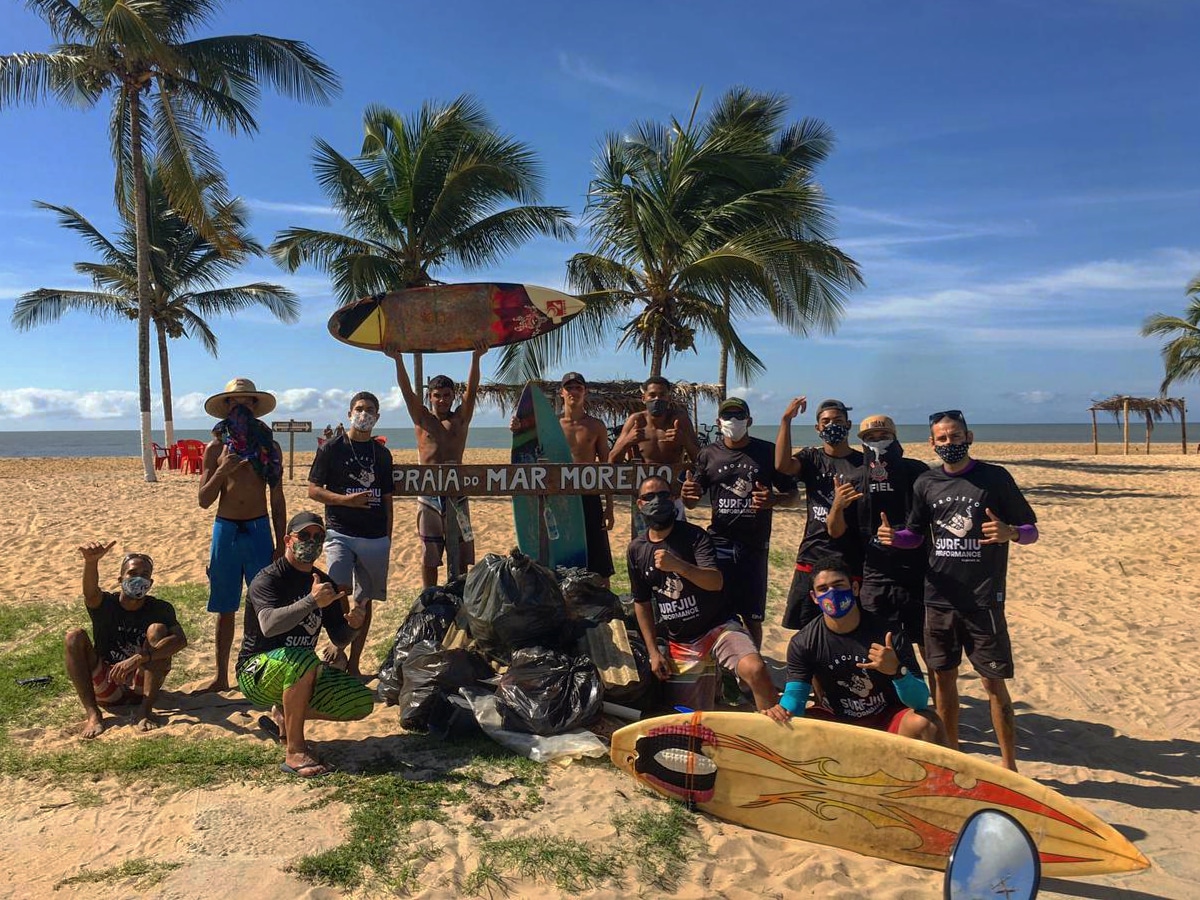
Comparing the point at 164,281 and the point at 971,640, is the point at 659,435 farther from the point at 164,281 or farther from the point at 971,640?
the point at 164,281

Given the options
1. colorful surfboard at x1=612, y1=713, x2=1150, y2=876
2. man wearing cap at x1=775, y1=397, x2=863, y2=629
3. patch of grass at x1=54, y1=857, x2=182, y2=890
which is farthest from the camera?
man wearing cap at x1=775, y1=397, x2=863, y2=629

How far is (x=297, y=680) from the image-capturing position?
12.5 ft

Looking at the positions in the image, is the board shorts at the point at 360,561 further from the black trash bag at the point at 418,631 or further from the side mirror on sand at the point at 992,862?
the side mirror on sand at the point at 992,862

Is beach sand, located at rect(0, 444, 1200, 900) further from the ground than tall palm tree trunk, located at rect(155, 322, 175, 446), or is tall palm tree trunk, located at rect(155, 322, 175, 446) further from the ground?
tall palm tree trunk, located at rect(155, 322, 175, 446)

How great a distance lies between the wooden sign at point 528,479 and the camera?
548cm

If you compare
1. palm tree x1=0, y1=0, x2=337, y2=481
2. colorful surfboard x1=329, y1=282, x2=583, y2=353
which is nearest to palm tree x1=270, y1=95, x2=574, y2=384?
palm tree x1=0, y1=0, x2=337, y2=481

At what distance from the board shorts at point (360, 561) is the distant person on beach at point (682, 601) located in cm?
187

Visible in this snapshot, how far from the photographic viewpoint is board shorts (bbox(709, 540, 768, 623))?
4613mm

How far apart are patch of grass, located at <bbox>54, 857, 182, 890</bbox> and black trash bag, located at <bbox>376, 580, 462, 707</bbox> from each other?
1850mm

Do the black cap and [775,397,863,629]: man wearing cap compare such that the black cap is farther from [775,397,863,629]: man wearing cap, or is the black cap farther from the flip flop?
[775,397,863,629]: man wearing cap

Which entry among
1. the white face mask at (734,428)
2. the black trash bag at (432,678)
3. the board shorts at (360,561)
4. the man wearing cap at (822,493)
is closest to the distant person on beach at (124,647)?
the board shorts at (360,561)

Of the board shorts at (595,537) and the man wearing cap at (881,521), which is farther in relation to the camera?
the board shorts at (595,537)

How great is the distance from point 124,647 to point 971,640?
4797mm

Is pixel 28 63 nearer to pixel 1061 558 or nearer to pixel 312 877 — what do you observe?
pixel 312 877
